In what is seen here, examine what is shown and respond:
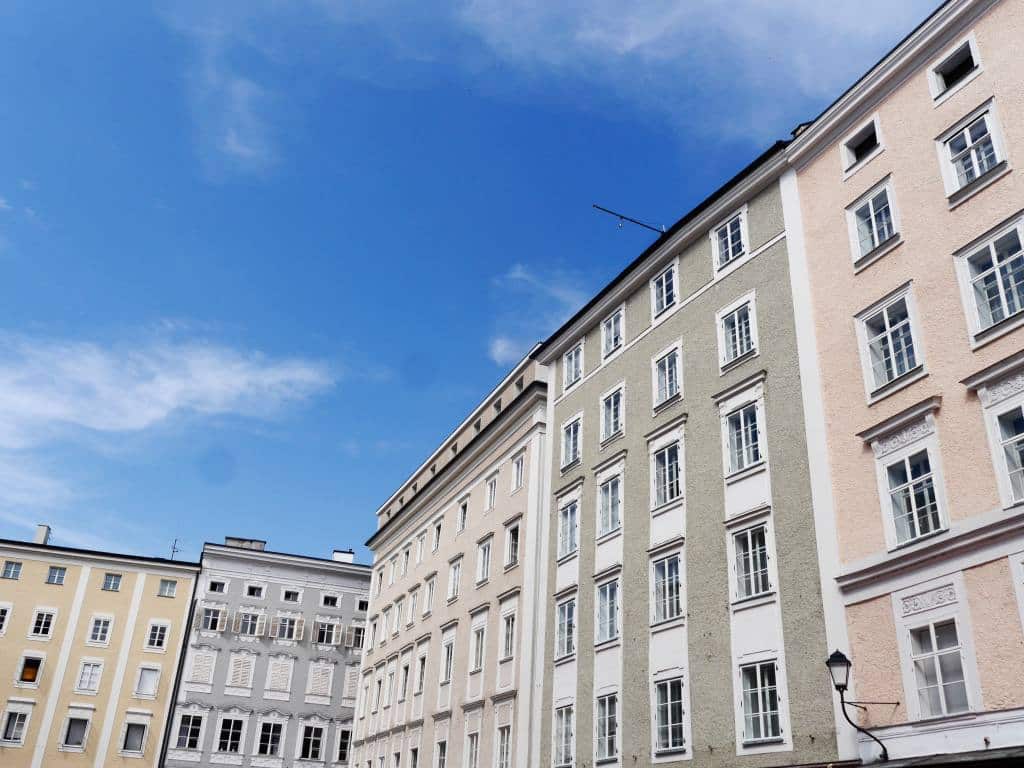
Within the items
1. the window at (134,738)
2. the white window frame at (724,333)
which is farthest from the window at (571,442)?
the window at (134,738)

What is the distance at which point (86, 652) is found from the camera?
59.8 m

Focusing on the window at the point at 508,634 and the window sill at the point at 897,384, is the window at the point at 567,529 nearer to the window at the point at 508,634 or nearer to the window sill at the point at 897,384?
the window at the point at 508,634

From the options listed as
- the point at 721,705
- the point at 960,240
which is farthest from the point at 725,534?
the point at 960,240

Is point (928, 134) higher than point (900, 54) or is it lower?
lower

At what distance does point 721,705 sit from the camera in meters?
23.3

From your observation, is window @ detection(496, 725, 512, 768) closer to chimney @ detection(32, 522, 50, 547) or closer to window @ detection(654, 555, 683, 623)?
window @ detection(654, 555, 683, 623)

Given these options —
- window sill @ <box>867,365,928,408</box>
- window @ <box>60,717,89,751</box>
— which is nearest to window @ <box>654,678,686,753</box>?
window sill @ <box>867,365,928,408</box>

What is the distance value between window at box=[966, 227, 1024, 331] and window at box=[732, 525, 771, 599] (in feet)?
24.4

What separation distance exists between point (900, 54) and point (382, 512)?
140ft

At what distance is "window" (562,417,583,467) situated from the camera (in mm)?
34075

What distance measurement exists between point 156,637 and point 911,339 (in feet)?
177

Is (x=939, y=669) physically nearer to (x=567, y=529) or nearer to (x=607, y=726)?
(x=607, y=726)

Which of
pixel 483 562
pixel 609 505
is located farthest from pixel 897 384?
pixel 483 562

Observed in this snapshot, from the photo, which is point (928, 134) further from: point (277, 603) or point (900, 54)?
point (277, 603)
